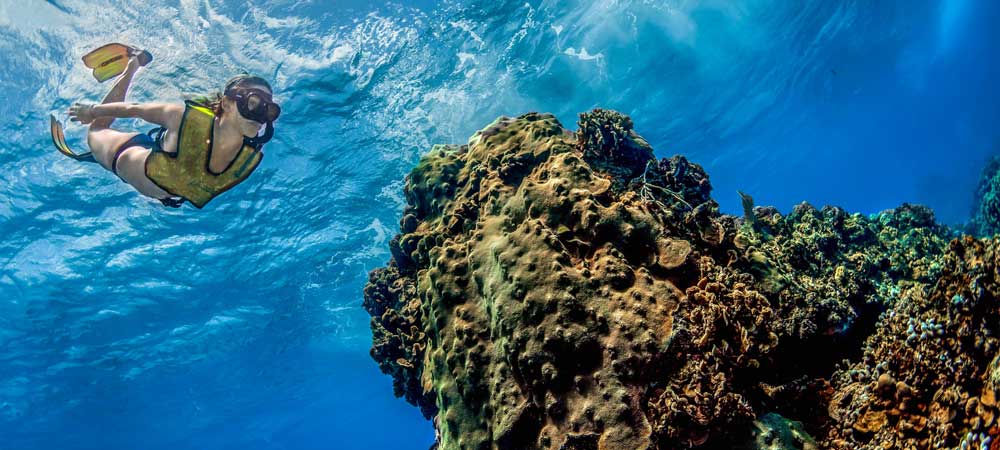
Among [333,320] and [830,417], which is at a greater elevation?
[333,320]

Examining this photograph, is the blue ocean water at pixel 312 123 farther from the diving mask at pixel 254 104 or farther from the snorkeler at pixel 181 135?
the diving mask at pixel 254 104

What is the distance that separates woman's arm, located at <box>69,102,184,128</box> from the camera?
4945 millimetres

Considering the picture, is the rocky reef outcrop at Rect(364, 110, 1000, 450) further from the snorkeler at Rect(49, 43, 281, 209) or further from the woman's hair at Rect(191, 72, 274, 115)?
the woman's hair at Rect(191, 72, 274, 115)

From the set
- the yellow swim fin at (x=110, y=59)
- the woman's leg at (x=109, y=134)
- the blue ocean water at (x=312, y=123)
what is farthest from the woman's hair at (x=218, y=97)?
the blue ocean water at (x=312, y=123)

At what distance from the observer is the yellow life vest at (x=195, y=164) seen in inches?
189

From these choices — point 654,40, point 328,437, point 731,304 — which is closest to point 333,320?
A: point 654,40

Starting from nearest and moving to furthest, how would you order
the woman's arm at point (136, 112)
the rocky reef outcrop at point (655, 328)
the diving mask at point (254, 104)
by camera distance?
the rocky reef outcrop at point (655, 328), the diving mask at point (254, 104), the woman's arm at point (136, 112)

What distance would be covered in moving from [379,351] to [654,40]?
683 inches

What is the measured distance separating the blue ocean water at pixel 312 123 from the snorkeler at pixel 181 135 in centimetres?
701

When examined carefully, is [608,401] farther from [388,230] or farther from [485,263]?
[388,230]

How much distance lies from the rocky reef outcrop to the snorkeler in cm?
233

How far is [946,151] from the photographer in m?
70.6

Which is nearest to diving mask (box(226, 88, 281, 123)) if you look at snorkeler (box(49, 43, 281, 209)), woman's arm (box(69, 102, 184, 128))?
snorkeler (box(49, 43, 281, 209))

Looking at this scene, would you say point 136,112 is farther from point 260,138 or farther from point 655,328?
point 655,328
